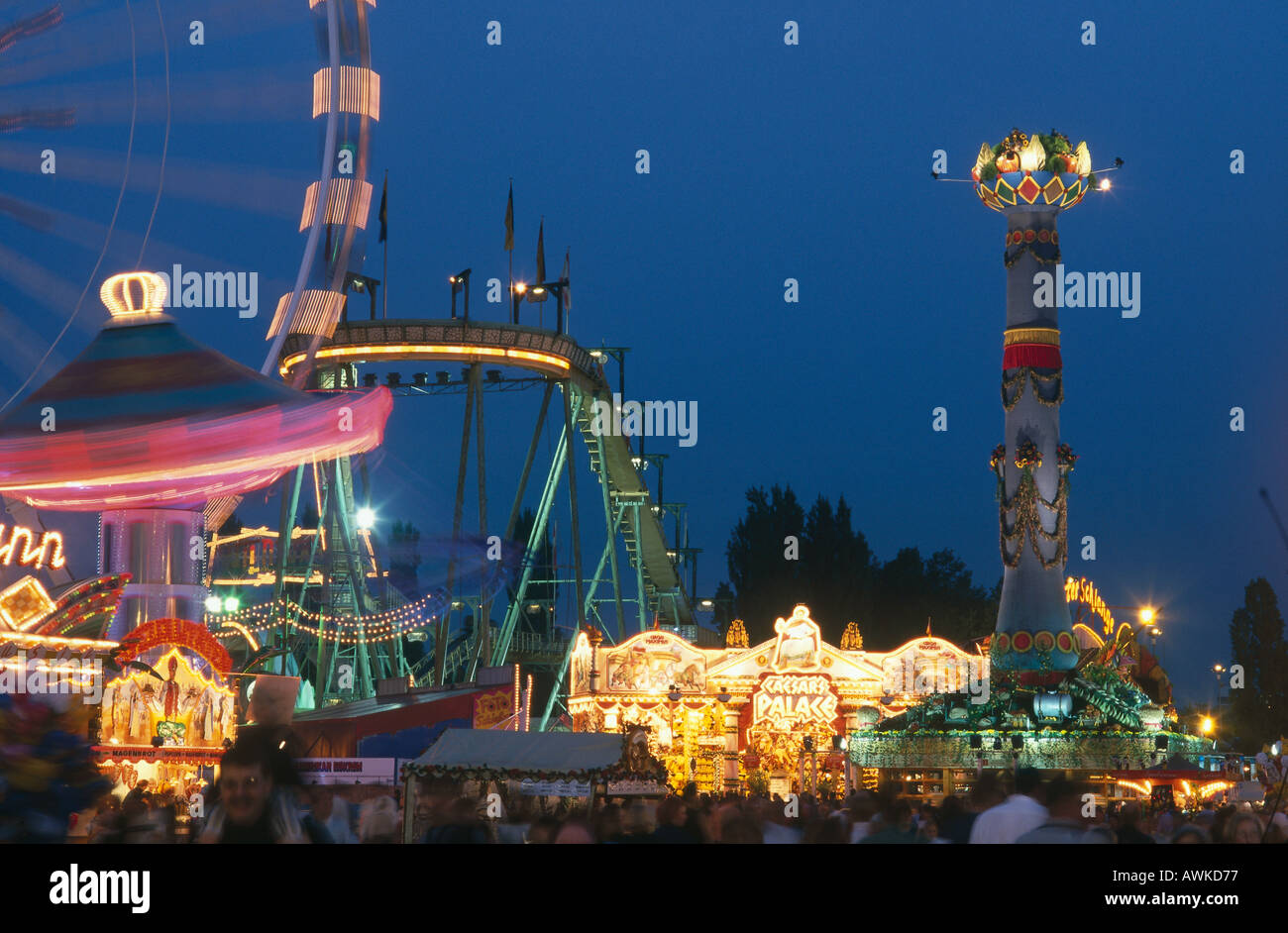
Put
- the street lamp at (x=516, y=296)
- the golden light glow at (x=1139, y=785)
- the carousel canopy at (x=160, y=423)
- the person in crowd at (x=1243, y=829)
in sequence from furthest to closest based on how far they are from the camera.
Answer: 1. the street lamp at (x=516, y=296)
2. the golden light glow at (x=1139, y=785)
3. the carousel canopy at (x=160, y=423)
4. the person in crowd at (x=1243, y=829)

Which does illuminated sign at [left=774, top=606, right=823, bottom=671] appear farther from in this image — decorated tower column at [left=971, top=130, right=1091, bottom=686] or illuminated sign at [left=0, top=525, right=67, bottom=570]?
illuminated sign at [left=0, top=525, right=67, bottom=570]

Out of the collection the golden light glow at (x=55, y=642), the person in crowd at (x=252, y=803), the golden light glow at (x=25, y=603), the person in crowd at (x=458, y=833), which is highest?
the golden light glow at (x=25, y=603)

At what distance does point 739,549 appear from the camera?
253 ft

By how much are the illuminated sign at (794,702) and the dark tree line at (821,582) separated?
3212 centimetres

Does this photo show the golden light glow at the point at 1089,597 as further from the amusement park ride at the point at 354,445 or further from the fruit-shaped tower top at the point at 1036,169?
the fruit-shaped tower top at the point at 1036,169

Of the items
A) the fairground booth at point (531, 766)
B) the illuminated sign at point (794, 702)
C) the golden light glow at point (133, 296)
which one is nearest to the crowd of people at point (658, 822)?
the fairground booth at point (531, 766)

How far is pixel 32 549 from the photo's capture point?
1067 inches

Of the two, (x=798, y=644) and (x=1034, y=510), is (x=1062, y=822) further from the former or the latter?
(x=798, y=644)

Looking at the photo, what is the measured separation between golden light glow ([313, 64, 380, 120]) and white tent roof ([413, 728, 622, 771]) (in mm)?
12369

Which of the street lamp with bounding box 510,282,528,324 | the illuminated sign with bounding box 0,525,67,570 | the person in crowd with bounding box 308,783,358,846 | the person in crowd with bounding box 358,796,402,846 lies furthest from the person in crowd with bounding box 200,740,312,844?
the street lamp with bounding box 510,282,528,324

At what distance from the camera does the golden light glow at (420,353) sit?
42.4m

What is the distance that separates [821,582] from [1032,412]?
3759 centimetres

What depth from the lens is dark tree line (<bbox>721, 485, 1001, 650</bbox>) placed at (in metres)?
73.9
